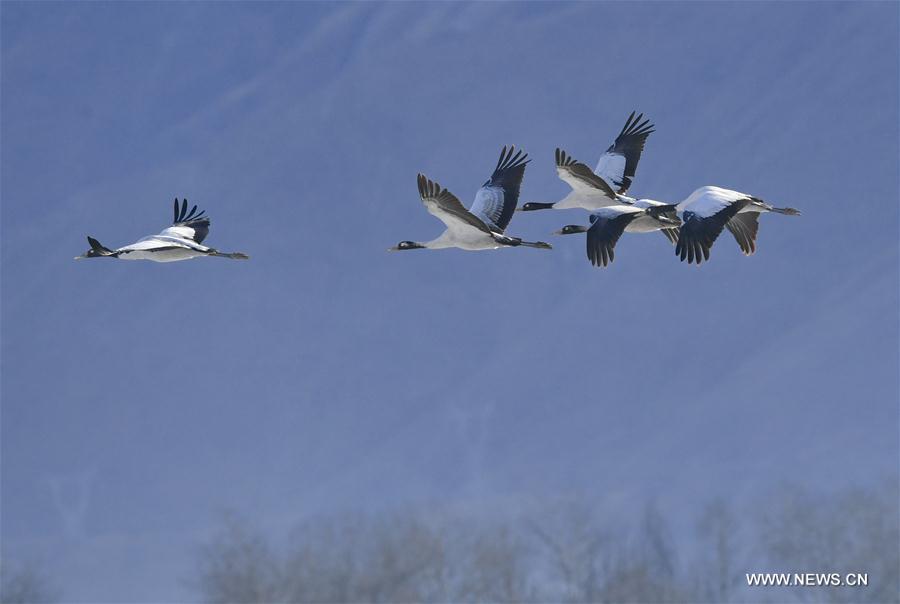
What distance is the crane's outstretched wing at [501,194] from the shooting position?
28984mm

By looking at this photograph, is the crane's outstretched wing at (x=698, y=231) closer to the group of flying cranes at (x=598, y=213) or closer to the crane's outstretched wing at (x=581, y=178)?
the group of flying cranes at (x=598, y=213)

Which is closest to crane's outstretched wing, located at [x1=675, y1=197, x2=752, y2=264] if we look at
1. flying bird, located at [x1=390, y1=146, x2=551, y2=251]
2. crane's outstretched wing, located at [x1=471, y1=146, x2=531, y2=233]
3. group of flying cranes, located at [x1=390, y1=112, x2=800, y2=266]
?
group of flying cranes, located at [x1=390, y1=112, x2=800, y2=266]

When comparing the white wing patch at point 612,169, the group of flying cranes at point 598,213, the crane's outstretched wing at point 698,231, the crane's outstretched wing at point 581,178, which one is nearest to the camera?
the crane's outstretched wing at point 698,231

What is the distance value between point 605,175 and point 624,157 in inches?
23.7

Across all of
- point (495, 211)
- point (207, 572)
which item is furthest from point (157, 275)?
point (495, 211)

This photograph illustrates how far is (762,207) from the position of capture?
26.8 m

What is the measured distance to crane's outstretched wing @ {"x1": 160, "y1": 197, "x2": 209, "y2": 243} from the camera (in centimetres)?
3044

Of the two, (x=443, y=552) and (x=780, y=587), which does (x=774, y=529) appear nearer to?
(x=780, y=587)

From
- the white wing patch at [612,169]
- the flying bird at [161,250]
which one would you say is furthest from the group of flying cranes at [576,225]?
the white wing patch at [612,169]

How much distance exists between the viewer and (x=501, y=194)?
29.2 metres

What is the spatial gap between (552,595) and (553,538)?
396 cm

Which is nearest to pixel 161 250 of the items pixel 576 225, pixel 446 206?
pixel 446 206

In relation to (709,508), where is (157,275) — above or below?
above

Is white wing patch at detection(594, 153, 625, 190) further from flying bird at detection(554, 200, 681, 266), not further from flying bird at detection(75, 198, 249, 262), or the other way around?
flying bird at detection(75, 198, 249, 262)
